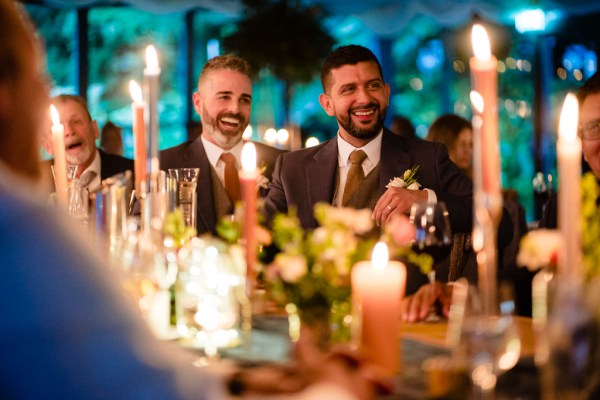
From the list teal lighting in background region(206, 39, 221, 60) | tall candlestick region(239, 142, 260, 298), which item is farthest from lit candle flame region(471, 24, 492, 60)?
teal lighting in background region(206, 39, 221, 60)

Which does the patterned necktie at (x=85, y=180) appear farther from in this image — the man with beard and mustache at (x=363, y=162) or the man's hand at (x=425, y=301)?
the man's hand at (x=425, y=301)

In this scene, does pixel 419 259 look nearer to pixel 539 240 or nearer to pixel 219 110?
pixel 539 240

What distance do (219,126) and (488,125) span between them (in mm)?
2921

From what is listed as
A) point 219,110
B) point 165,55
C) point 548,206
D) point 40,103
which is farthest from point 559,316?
point 165,55

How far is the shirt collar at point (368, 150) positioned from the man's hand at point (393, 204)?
3.35ft

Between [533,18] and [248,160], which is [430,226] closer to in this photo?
[248,160]

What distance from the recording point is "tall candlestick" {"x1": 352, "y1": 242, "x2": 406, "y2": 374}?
1388 millimetres

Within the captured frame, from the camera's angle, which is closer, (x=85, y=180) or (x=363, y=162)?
(x=85, y=180)

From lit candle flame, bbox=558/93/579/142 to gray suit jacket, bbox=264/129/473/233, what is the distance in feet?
7.33

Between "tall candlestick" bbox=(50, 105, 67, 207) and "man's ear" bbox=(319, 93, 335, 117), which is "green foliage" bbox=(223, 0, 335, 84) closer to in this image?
"man's ear" bbox=(319, 93, 335, 117)

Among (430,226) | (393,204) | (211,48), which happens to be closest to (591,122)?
(393,204)

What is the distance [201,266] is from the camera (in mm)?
1698

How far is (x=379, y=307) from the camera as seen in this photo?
4.56 feet

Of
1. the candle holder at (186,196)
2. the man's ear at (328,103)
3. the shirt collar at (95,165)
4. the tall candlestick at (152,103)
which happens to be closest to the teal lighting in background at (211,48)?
the shirt collar at (95,165)
